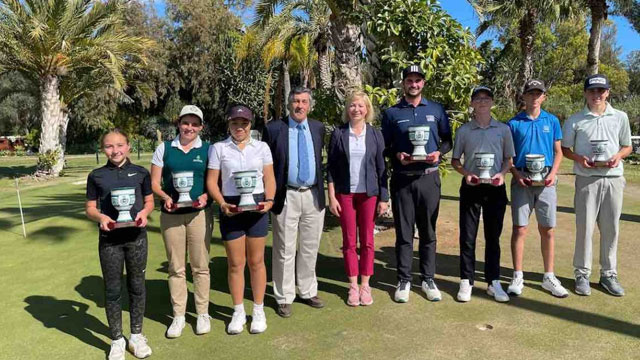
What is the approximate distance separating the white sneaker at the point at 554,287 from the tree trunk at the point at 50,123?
1828 centimetres

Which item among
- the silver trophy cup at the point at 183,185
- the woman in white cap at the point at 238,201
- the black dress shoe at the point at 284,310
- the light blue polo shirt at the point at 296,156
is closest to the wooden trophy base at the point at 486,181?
the light blue polo shirt at the point at 296,156

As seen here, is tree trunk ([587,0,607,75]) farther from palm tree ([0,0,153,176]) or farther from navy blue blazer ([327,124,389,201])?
palm tree ([0,0,153,176])

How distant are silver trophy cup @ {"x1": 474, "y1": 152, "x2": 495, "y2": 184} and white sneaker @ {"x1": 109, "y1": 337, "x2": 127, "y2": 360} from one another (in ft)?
10.6

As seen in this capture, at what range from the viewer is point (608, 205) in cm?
476

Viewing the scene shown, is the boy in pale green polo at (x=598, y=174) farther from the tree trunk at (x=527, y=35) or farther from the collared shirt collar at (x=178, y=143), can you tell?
the tree trunk at (x=527, y=35)

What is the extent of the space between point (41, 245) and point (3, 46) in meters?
12.7

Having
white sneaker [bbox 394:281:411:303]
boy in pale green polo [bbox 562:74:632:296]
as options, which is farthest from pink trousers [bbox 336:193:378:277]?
boy in pale green polo [bbox 562:74:632:296]

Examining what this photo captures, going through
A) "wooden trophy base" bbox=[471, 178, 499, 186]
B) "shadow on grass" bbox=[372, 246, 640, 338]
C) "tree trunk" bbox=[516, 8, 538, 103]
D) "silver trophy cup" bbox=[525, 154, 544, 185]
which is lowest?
"shadow on grass" bbox=[372, 246, 640, 338]

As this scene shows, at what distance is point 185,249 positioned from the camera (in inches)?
158

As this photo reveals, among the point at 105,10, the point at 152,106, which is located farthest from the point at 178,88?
the point at 105,10

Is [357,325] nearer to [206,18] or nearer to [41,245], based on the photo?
[41,245]

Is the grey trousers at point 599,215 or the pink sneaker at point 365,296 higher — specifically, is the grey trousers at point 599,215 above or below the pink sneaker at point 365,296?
above

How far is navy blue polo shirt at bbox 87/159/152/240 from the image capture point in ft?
11.5

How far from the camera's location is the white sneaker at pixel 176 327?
4.00 meters
